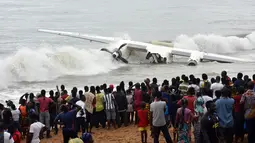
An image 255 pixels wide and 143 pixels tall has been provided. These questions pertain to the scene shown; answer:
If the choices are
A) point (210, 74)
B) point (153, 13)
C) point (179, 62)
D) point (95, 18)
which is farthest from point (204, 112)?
point (153, 13)

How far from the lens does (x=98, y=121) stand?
49.0 ft

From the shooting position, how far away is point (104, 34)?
55625 mm

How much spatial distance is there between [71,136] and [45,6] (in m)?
86.0

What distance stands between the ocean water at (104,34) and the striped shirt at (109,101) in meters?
9.19

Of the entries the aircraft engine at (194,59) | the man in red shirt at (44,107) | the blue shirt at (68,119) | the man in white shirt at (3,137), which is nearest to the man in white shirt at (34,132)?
the blue shirt at (68,119)

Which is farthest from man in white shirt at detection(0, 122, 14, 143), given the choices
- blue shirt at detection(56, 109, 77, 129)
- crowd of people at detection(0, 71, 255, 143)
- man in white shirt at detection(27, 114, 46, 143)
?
blue shirt at detection(56, 109, 77, 129)

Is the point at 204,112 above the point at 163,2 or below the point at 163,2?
below

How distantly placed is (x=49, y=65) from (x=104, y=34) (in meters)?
25.3

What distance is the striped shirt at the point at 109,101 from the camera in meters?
14.4

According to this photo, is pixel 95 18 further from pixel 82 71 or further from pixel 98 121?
pixel 98 121

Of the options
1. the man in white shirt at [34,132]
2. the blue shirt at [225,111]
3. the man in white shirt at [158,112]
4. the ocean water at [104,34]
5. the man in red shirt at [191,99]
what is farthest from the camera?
the ocean water at [104,34]

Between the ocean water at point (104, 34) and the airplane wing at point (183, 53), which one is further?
the airplane wing at point (183, 53)

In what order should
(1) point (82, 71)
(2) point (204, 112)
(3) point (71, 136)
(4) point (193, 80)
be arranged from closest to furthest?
(3) point (71, 136) → (2) point (204, 112) → (4) point (193, 80) → (1) point (82, 71)

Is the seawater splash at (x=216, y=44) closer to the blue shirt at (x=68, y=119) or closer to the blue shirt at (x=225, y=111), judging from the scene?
the blue shirt at (x=225, y=111)
